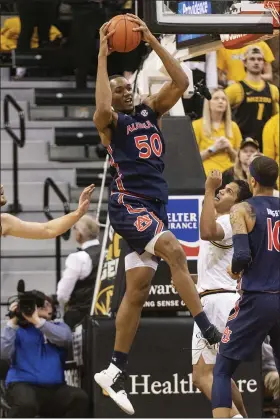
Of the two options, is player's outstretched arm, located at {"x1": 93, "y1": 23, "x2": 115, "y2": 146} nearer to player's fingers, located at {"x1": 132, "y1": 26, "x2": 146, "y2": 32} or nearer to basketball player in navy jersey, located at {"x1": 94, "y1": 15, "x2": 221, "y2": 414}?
basketball player in navy jersey, located at {"x1": 94, "y1": 15, "x2": 221, "y2": 414}

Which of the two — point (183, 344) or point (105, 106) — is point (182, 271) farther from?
point (183, 344)

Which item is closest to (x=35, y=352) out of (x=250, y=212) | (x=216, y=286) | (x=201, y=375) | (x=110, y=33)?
(x=201, y=375)

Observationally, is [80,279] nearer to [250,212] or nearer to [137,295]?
[137,295]

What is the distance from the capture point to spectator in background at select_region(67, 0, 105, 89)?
16.0m

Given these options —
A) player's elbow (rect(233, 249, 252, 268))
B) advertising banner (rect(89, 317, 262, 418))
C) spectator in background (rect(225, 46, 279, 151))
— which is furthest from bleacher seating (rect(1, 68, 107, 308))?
player's elbow (rect(233, 249, 252, 268))

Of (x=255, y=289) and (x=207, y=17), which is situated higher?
(x=207, y=17)

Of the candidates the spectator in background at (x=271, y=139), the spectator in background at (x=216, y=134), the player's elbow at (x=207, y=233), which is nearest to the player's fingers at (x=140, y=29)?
the player's elbow at (x=207, y=233)

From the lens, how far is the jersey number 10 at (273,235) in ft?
28.0

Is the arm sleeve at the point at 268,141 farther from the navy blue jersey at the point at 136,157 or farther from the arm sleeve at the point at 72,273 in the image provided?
the navy blue jersey at the point at 136,157

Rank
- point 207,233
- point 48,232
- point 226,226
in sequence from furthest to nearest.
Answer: point 226,226 → point 207,233 → point 48,232

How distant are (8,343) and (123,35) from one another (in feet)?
12.7

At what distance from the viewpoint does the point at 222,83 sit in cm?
1446

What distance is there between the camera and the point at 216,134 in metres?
12.8

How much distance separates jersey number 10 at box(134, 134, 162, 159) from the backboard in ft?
2.66
